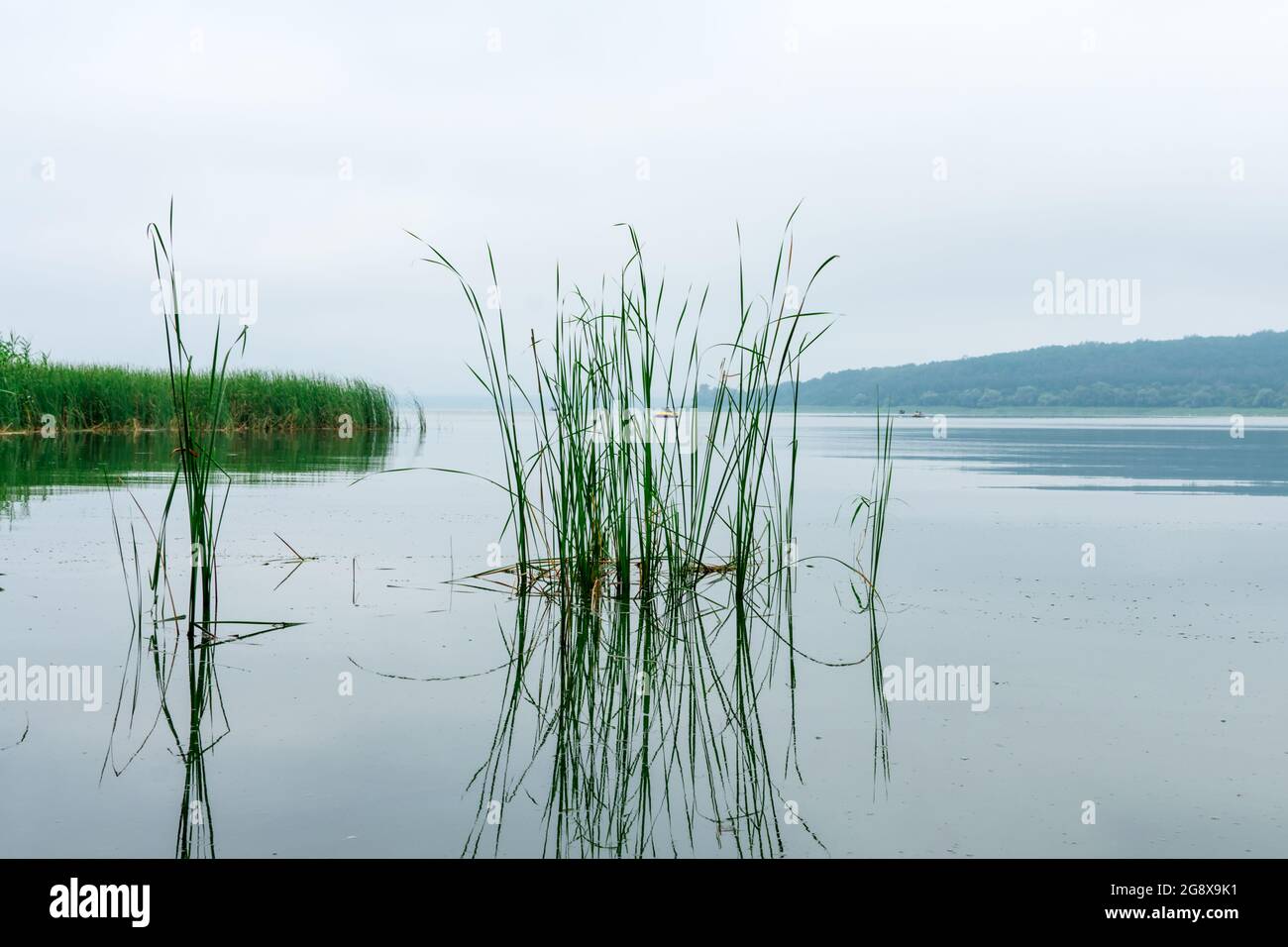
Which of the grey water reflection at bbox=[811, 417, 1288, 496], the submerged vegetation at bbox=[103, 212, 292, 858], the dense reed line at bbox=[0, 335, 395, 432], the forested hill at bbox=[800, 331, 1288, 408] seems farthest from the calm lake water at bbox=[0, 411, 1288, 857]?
the forested hill at bbox=[800, 331, 1288, 408]

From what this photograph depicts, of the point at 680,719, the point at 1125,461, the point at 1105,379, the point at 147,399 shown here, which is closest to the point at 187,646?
the point at 680,719

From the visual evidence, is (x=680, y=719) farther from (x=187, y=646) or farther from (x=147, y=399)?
(x=147, y=399)

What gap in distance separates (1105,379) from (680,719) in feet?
168

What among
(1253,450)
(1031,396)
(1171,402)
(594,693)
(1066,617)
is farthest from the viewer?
(1031,396)

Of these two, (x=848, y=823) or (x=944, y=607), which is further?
(x=944, y=607)

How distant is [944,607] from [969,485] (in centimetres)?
418

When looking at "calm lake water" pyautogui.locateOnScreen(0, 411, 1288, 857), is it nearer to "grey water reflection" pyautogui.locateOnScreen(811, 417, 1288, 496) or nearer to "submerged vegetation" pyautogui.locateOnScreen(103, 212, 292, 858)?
"submerged vegetation" pyautogui.locateOnScreen(103, 212, 292, 858)

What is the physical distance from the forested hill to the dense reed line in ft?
107

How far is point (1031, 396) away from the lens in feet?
157

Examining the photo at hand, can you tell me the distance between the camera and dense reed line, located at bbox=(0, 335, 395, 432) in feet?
39.2

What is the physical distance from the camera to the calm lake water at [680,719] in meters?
1.58

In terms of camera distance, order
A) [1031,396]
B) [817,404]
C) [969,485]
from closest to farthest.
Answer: [969,485], [1031,396], [817,404]
